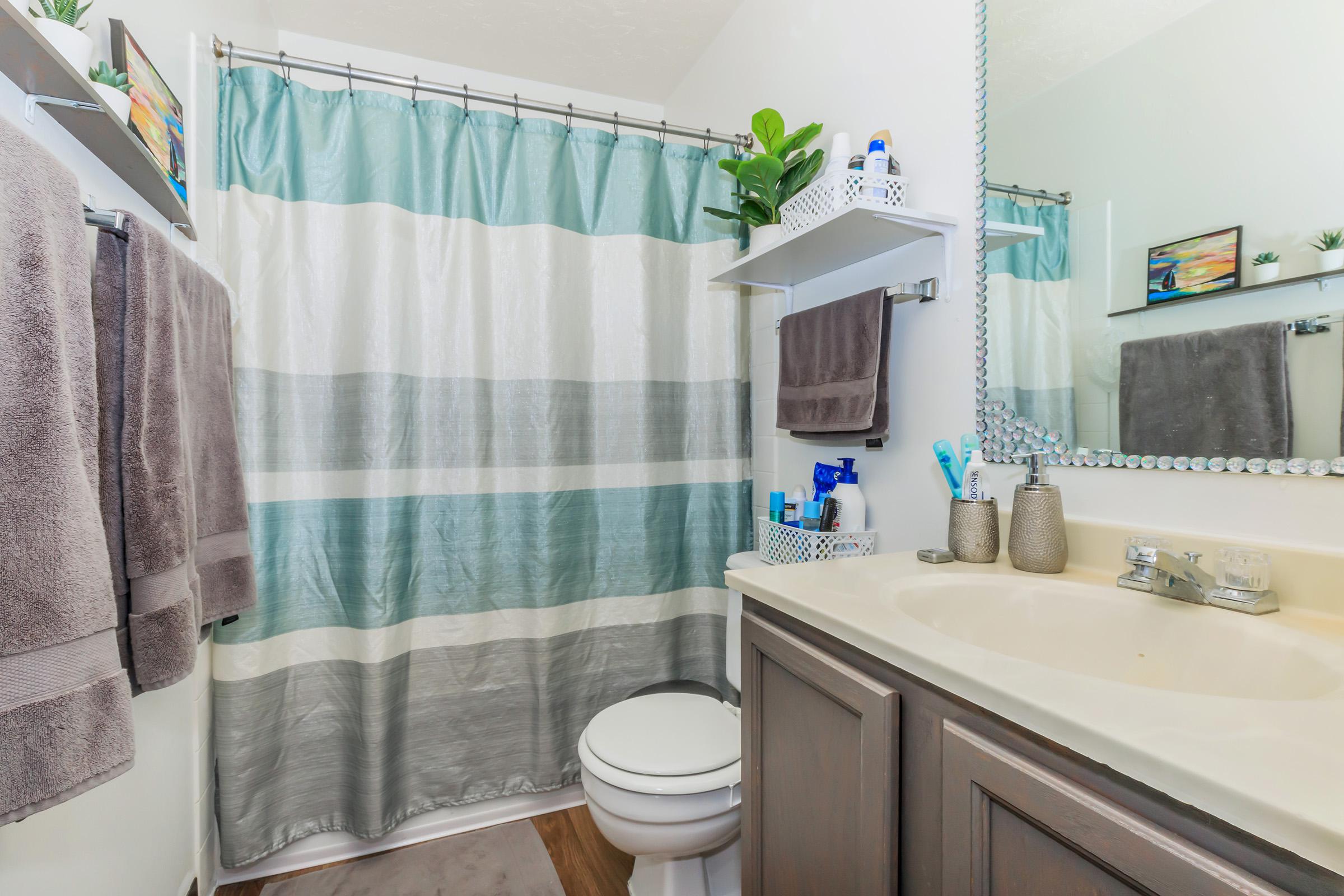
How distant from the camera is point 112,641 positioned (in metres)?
0.62

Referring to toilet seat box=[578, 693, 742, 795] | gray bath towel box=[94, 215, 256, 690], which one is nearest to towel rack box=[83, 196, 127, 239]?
gray bath towel box=[94, 215, 256, 690]

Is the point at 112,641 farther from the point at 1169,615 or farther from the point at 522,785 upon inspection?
the point at 522,785

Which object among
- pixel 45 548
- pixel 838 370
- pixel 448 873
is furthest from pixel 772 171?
pixel 448 873

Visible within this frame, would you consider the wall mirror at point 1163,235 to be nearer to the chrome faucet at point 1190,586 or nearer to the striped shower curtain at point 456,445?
the chrome faucet at point 1190,586

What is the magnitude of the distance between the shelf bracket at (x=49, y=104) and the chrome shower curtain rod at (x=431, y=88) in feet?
2.90

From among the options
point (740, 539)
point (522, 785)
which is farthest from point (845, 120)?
point (522, 785)

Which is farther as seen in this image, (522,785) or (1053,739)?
(522,785)

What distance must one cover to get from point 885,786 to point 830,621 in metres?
0.18

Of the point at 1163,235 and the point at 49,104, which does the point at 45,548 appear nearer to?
the point at 49,104

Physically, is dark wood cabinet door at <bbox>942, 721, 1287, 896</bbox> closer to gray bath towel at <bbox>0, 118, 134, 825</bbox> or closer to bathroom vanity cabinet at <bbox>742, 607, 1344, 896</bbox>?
bathroom vanity cabinet at <bbox>742, 607, 1344, 896</bbox>

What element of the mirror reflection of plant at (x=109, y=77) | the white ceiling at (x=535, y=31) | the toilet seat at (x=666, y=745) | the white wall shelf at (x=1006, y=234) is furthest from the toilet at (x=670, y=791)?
the white ceiling at (x=535, y=31)

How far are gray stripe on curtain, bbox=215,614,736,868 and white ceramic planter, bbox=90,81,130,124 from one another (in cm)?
121

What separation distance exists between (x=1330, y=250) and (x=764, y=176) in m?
1.03

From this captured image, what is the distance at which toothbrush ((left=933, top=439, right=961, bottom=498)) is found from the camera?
1.11 meters
